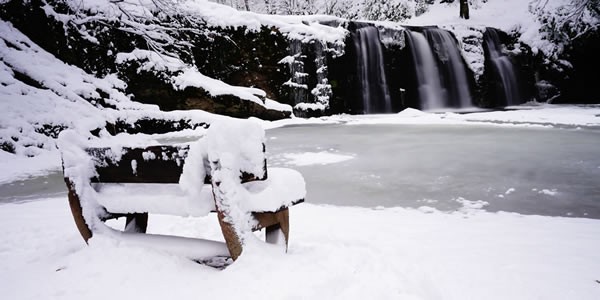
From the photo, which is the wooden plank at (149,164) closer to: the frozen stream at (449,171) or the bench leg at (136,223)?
the bench leg at (136,223)

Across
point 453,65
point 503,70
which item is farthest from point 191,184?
point 503,70

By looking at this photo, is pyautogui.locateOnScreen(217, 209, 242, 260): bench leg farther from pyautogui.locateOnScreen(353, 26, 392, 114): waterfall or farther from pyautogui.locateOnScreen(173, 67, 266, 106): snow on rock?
pyautogui.locateOnScreen(353, 26, 392, 114): waterfall

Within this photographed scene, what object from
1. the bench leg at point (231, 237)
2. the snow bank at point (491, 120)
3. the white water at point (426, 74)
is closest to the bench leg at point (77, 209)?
the bench leg at point (231, 237)

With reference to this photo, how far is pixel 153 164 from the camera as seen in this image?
6.41 ft

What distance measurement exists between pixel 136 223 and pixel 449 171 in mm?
4495

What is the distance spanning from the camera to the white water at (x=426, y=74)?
18.1 m

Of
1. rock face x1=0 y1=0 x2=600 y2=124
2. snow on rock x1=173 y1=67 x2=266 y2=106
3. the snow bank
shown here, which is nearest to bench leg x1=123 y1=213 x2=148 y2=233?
rock face x1=0 y1=0 x2=600 y2=124

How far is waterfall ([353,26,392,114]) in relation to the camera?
16969mm

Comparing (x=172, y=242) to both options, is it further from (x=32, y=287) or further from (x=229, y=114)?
(x=229, y=114)

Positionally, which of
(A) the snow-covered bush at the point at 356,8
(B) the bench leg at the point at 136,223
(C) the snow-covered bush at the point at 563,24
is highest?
(A) the snow-covered bush at the point at 356,8

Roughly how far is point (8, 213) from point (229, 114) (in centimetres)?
955

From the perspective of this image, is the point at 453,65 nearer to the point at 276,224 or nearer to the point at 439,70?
the point at 439,70

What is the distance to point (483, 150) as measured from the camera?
7.01 meters

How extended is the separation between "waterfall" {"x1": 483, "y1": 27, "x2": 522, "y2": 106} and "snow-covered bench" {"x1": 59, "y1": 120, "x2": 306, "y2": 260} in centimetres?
2126
